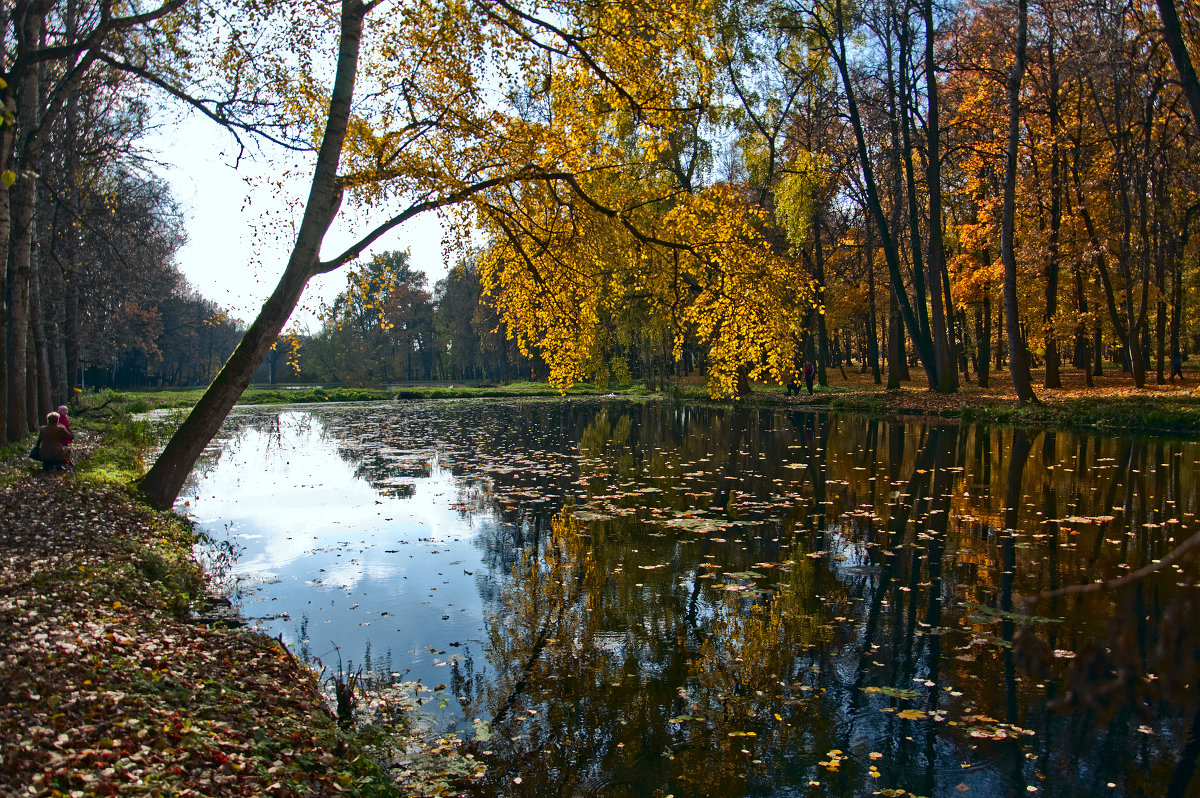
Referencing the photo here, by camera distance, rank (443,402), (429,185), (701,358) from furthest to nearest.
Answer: (701,358)
(443,402)
(429,185)

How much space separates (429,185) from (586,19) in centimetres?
299

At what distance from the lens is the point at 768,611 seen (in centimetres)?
740

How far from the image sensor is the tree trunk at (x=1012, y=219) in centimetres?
2125

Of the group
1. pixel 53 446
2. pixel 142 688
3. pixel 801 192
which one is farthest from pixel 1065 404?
pixel 53 446

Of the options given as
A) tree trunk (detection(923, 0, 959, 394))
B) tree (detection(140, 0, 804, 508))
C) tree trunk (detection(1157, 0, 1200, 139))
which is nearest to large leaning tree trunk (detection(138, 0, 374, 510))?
tree (detection(140, 0, 804, 508))

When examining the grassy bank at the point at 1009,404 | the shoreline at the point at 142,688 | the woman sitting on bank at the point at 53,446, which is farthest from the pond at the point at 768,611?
the grassy bank at the point at 1009,404

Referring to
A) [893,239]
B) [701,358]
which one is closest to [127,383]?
[701,358]

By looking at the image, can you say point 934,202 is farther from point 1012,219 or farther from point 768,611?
point 768,611

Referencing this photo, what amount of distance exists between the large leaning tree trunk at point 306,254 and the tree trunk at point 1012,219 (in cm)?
1920

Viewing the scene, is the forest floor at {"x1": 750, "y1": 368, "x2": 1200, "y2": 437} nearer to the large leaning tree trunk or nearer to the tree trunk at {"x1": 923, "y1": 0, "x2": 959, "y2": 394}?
the tree trunk at {"x1": 923, "y1": 0, "x2": 959, "y2": 394}

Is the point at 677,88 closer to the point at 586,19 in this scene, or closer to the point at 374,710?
the point at 586,19

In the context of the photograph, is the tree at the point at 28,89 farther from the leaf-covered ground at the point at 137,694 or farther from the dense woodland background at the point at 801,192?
the leaf-covered ground at the point at 137,694

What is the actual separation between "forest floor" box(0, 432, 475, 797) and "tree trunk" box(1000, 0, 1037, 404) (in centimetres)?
2302

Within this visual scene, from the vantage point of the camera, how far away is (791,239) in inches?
1273
